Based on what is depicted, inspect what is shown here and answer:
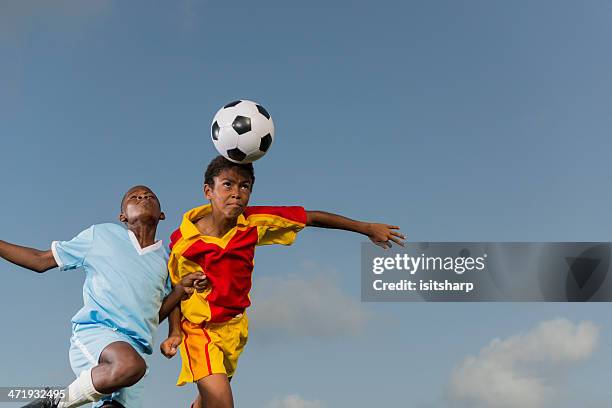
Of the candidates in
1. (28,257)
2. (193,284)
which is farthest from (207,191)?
(28,257)

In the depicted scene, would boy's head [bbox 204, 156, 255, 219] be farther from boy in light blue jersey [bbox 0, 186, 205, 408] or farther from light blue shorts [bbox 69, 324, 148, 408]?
light blue shorts [bbox 69, 324, 148, 408]

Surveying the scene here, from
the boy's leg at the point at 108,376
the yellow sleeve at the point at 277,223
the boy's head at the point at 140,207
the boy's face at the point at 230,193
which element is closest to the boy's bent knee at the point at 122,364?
the boy's leg at the point at 108,376

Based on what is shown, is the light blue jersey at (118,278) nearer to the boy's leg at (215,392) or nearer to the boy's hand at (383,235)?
the boy's leg at (215,392)

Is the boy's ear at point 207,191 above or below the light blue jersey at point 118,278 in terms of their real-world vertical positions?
above

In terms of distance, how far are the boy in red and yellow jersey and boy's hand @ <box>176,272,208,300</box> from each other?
60mm

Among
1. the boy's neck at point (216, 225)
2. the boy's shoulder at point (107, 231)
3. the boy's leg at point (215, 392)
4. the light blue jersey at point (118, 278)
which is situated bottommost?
the boy's leg at point (215, 392)

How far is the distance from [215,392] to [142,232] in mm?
1551

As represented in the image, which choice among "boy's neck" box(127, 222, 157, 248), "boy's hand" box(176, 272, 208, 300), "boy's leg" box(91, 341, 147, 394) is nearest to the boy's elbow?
"boy's neck" box(127, 222, 157, 248)

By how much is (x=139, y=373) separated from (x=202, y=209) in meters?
1.70

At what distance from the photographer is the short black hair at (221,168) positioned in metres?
7.12

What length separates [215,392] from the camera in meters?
6.88

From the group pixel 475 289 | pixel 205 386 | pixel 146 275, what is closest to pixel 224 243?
pixel 146 275

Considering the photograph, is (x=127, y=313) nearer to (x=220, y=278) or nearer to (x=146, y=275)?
(x=146, y=275)

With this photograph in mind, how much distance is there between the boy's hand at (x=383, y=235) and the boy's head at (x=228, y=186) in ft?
4.17
